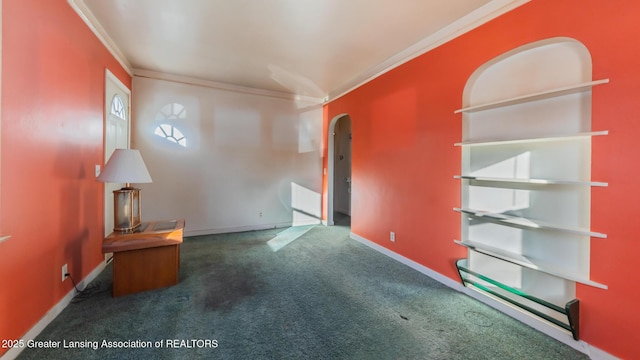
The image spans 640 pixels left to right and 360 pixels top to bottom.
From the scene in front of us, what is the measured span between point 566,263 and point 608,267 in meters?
0.24

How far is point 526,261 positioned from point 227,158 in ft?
14.3

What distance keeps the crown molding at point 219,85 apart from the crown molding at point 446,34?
1.51m

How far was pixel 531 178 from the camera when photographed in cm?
204

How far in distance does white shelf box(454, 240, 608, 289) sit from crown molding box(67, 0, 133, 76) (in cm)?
417

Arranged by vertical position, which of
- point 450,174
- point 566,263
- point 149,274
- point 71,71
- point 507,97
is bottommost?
point 149,274

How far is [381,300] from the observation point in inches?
92.0

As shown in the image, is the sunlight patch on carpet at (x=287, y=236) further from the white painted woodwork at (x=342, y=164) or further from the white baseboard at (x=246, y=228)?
the white painted woodwork at (x=342, y=164)

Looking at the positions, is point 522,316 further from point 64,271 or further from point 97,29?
point 97,29

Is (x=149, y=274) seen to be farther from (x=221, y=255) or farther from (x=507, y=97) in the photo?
(x=507, y=97)

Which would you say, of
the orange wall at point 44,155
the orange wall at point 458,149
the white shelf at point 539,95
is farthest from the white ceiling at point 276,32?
the white shelf at point 539,95

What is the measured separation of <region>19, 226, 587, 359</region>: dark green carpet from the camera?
1.67m

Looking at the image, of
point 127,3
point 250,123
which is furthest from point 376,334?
point 250,123

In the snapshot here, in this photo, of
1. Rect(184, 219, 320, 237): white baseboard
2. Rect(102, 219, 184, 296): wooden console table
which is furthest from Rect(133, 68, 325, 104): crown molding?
Rect(102, 219, 184, 296): wooden console table

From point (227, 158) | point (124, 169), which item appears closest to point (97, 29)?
point (124, 169)
